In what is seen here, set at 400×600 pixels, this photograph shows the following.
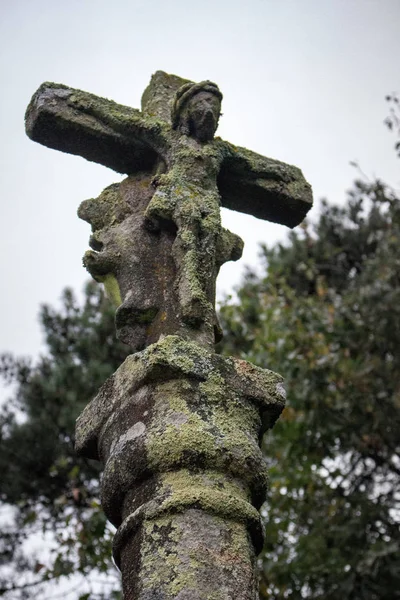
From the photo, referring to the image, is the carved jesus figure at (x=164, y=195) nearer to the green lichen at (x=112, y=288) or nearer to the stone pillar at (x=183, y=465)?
the green lichen at (x=112, y=288)

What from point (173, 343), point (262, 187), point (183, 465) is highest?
point (262, 187)

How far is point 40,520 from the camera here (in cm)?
762

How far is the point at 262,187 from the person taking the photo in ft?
13.2

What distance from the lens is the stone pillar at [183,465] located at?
2.28 metres

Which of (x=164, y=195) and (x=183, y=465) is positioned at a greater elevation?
(x=164, y=195)

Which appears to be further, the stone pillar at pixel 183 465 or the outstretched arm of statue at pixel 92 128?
the outstretched arm of statue at pixel 92 128

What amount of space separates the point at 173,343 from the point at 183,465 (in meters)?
0.48

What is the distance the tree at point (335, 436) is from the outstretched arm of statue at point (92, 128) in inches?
157

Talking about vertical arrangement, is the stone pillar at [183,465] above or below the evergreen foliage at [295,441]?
below

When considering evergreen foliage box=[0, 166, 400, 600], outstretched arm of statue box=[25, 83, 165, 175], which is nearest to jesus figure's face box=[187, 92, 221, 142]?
outstretched arm of statue box=[25, 83, 165, 175]

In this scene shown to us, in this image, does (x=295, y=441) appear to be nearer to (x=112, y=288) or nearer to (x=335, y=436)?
(x=335, y=436)

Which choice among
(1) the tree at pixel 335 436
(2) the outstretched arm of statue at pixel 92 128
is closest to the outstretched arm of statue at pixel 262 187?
(2) the outstretched arm of statue at pixel 92 128

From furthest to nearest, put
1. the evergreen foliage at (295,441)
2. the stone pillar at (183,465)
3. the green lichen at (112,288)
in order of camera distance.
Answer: the evergreen foliage at (295,441) < the green lichen at (112,288) < the stone pillar at (183,465)

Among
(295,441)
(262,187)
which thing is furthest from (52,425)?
(262,187)
